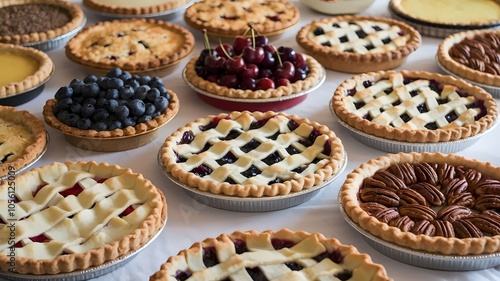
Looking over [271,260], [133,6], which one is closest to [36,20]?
[133,6]

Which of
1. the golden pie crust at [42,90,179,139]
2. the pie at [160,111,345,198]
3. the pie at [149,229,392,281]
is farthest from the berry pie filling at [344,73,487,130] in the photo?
the pie at [149,229,392,281]

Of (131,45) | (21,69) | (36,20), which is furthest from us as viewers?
(36,20)

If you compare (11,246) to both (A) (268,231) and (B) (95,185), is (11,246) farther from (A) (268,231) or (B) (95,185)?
(A) (268,231)

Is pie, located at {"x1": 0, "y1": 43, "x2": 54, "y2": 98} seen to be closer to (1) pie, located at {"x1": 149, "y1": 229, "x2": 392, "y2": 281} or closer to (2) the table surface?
(2) the table surface

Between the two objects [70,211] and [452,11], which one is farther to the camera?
[452,11]

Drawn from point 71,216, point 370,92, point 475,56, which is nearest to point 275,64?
point 370,92

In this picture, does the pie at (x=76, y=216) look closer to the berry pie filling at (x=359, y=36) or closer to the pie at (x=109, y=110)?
the pie at (x=109, y=110)

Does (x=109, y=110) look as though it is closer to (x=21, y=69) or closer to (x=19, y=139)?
(x=19, y=139)
